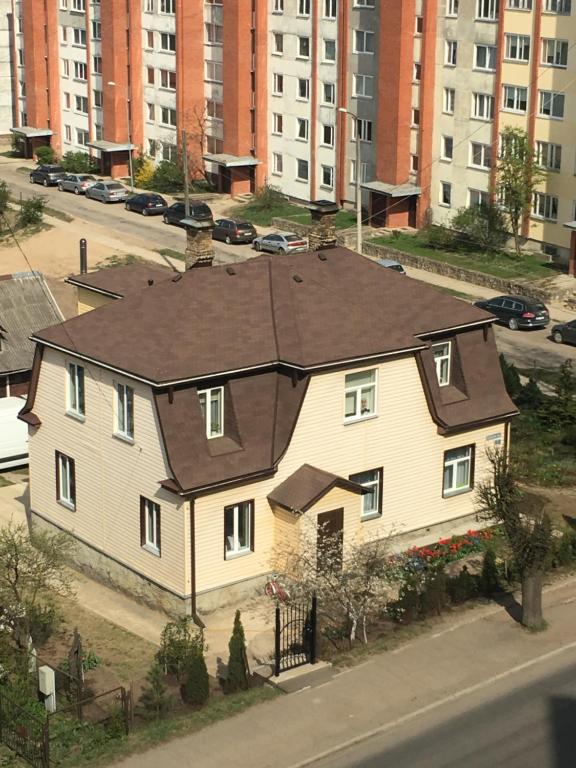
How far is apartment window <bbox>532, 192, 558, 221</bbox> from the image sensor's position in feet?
252

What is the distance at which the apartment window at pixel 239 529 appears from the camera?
37281 mm

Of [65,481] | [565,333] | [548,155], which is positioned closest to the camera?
[65,481]

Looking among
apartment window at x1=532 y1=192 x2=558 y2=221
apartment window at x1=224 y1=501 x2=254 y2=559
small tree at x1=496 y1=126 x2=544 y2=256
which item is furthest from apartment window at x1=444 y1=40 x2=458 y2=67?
apartment window at x1=224 y1=501 x2=254 y2=559

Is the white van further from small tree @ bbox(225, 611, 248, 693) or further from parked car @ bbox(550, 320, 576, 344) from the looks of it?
parked car @ bbox(550, 320, 576, 344)

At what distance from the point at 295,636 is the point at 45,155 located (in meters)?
79.9

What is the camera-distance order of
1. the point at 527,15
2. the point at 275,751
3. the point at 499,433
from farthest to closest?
the point at 527,15 → the point at 499,433 → the point at 275,751

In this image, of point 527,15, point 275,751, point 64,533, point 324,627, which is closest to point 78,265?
point 527,15

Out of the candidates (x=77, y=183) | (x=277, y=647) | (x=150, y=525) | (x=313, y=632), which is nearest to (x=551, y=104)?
(x=77, y=183)

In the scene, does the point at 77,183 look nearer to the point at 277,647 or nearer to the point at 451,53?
the point at 451,53

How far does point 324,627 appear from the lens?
36.0 meters

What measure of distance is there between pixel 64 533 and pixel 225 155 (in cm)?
5837

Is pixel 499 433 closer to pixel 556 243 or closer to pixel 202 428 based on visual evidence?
pixel 202 428

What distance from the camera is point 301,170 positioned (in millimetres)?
92000

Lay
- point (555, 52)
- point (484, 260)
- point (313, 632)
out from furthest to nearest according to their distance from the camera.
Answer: point (484, 260)
point (555, 52)
point (313, 632)
